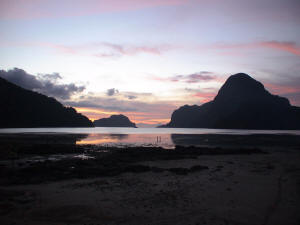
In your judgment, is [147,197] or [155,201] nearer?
[155,201]

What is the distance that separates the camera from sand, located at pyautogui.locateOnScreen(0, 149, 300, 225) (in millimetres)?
10086

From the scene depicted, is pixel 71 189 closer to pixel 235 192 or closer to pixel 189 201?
pixel 189 201

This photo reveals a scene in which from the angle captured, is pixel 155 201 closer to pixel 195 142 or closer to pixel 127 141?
pixel 195 142

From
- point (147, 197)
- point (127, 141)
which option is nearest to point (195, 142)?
point (127, 141)

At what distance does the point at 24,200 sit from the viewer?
40.5 ft

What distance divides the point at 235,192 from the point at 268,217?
4.00 meters

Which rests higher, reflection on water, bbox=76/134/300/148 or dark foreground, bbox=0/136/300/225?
dark foreground, bbox=0/136/300/225

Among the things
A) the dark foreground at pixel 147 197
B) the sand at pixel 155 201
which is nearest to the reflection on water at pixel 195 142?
the dark foreground at pixel 147 197

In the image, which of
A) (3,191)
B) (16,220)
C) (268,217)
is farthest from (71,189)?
(268,217)

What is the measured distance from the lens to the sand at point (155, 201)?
33.1 ft

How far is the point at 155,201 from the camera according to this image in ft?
41.1

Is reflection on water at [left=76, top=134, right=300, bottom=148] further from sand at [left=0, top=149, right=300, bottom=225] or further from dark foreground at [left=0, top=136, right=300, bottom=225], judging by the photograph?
sand at [left=0, top=149, right=300, bottom=225]

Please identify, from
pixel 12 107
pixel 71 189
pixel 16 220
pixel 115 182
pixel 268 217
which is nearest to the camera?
pixel 16 220

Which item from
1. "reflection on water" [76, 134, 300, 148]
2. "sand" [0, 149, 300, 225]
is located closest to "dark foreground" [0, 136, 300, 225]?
"sand" [0, 149, 300, 225]
